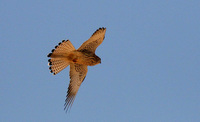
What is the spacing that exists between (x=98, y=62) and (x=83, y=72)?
0.60m

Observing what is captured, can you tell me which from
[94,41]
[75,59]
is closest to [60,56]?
[75,59]

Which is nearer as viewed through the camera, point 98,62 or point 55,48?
point 55,48

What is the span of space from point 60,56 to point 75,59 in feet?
1.52

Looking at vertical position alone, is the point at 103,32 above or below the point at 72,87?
above

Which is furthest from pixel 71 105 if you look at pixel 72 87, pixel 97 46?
pixel 97 46

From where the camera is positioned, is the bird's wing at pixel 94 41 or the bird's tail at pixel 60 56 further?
the bird's wing at pixel 94 41

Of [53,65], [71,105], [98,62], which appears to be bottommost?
[71,105]

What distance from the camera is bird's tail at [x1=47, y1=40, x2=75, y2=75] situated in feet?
31.8

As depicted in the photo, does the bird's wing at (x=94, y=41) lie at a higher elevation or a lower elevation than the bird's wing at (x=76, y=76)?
higher

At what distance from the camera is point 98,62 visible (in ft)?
33.9

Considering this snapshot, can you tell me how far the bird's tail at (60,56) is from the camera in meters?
9.68

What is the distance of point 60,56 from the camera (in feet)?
32.9

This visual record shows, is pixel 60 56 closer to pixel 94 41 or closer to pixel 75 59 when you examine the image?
pixel 75 59

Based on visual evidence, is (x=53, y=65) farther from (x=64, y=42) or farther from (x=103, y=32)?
(x=103, y=32)
